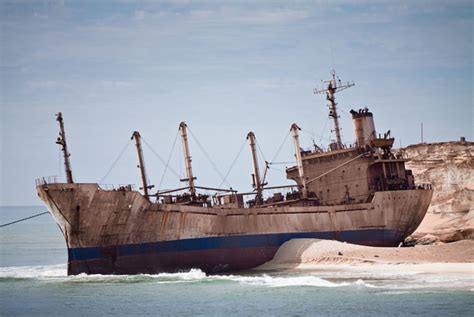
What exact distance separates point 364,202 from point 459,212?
13900 millimetres

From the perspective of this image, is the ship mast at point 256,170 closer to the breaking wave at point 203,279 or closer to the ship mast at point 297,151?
the ship mast at point 297,151

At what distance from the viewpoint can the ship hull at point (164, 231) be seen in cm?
3944

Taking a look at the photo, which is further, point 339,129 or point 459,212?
point 459,212

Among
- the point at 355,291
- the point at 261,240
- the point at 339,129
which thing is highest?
the point at 339,129

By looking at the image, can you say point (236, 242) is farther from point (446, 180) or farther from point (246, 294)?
point (446, 180)

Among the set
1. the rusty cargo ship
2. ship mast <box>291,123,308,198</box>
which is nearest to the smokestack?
→ the rusty cargo ship

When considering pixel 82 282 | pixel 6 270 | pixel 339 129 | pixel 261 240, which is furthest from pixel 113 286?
pixel 339 129

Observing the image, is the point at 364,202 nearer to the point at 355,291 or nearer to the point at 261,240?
the point at 261,240

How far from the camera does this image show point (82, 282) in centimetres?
3862

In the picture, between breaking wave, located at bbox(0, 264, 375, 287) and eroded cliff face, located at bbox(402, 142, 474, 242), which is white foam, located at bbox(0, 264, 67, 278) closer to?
breaking wave, located at bbox(0, 264, 375, 287)

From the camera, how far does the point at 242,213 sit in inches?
1702

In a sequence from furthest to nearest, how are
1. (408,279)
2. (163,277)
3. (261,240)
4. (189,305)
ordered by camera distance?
(261,240) < (163,277) < (408,279) < (189,305)

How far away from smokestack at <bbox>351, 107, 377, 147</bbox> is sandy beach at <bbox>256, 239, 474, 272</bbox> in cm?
935

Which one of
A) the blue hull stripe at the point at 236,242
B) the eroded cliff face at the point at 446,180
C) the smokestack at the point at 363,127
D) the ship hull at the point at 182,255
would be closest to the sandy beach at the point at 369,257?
the ship hull at the point at 182,255
